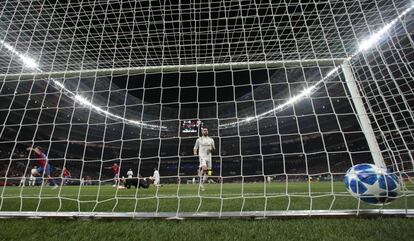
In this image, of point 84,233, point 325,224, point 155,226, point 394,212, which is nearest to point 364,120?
point 394,212

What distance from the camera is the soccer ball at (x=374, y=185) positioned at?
2803 mm

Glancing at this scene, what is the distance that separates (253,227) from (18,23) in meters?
5.52

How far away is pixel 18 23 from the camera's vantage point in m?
5.34

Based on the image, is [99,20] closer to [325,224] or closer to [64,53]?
[64,53]

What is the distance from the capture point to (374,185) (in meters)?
2.86

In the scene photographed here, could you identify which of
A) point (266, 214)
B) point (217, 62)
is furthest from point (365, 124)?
point (217, 62)

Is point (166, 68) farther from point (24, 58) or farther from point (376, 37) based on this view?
point (376, 37)

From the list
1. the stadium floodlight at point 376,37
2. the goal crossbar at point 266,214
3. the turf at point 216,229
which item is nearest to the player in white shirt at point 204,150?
the stadium floodlight at point 376,37

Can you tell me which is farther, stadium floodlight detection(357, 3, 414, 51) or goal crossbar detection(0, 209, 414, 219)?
stadium floodlight detection(357, 3, 414, 51)

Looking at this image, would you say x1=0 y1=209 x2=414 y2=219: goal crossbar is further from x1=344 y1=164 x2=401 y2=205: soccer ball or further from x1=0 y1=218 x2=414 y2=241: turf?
x1=344 y1=164 x2=401 y2=205: soccer ball

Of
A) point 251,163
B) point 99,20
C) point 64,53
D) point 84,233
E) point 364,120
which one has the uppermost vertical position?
point 251,163

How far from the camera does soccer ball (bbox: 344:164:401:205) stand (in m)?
2.80

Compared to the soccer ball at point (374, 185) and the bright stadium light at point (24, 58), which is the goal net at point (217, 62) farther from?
the soccer ball at point (374, 185)

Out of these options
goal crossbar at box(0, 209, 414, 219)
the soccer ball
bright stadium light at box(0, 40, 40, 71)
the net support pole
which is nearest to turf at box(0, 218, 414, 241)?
goal crossbar at box(0, 209, 414, 219)
